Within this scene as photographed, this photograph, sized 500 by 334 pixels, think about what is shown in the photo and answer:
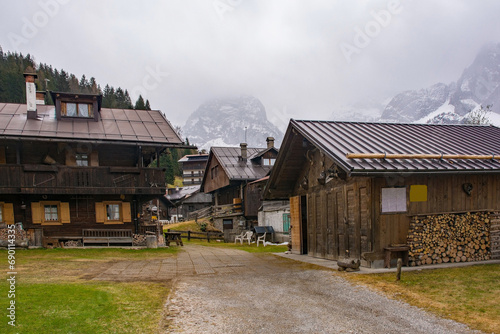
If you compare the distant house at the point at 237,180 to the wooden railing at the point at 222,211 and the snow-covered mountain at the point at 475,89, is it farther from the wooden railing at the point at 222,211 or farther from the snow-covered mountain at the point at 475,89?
the snow-covered mountain at the point at 475,89

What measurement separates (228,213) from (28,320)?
31335 mm

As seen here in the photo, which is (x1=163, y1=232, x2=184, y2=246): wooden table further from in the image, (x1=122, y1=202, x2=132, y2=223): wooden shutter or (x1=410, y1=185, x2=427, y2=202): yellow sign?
(x1=410, y1=185, x2=427, y2=202): yellow sign

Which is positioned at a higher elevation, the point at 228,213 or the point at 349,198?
the point at 349,198

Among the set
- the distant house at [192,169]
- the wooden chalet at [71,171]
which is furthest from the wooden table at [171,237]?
the distant house at [192,169]

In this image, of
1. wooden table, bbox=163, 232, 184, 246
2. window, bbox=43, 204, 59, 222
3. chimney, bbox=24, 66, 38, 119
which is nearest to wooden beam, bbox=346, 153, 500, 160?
wooden table, bbox=163, 232, 184, 246

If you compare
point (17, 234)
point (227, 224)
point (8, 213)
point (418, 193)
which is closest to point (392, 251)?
point (418, 193)

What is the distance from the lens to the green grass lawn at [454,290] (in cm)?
650

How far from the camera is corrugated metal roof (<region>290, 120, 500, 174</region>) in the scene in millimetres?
11092

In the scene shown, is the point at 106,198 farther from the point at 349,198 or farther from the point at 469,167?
the point at 469,167

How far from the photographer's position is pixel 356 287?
903 cm

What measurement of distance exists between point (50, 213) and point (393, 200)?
17768 mm

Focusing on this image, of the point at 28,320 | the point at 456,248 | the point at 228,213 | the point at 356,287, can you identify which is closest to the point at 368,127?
the point at 456,248

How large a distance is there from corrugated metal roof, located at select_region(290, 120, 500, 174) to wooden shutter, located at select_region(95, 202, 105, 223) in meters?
12.4

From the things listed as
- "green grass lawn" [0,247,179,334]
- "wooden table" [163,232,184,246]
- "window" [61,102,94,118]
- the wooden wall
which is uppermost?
"window" [61,102,94,118]
